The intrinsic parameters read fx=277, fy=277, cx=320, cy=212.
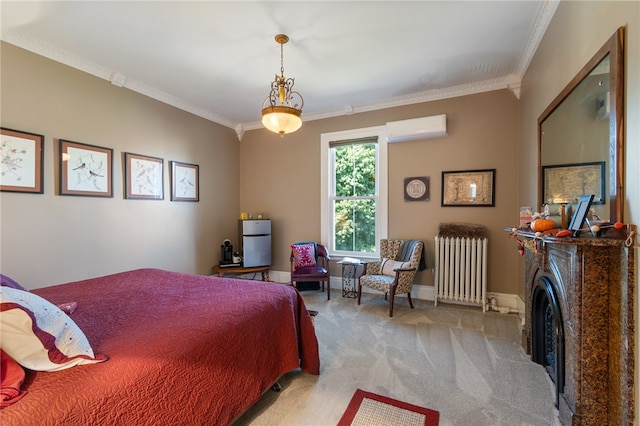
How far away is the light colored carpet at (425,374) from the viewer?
1.71 m

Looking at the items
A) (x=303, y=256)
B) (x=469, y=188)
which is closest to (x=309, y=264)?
(x=303, y=256)

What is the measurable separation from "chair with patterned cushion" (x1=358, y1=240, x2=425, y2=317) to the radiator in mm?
257

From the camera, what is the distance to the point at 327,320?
3.15 metres

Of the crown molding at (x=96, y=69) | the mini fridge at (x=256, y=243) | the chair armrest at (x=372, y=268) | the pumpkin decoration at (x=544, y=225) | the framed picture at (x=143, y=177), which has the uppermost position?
the crown molding at (x=96, y=69)

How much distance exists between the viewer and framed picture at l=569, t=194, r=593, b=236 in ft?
4.71

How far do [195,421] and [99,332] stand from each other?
2.08 feet

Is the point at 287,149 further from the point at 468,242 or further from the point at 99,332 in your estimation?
the point at 99,332

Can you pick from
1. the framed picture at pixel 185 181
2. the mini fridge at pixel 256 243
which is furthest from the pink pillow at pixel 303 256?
the framed picture at pixel 185 181

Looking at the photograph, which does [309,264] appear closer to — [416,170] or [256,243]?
[256,243]

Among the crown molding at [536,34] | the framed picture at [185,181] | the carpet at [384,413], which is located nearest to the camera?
the carpet at [384,413]

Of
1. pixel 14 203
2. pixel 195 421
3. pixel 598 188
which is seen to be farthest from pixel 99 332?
pixel 598 188

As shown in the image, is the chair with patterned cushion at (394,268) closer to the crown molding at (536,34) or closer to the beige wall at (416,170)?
→ the beige wall at (416,170)

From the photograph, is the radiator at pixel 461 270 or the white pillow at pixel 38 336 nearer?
the white pillow at pixel 38 336

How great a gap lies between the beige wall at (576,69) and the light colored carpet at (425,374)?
0.73 m
